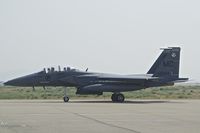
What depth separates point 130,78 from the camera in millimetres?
36094

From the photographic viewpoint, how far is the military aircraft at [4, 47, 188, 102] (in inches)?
1391

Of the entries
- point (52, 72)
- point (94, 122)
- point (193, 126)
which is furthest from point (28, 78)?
point (193, 126)

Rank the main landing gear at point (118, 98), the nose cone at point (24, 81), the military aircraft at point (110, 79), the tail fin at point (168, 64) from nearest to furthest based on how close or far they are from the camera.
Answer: the nose cone at point (24, 81) < the military aircraft at point (110, 79) < the main landing gear at point (118, 98) < the tail fin at point (168, 64)

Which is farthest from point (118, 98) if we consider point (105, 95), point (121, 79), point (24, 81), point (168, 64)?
point (105, 95)

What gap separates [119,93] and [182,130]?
Answer: 2274 cm

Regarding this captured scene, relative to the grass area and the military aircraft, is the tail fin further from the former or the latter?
the grass area

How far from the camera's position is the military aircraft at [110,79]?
35344 millimetres

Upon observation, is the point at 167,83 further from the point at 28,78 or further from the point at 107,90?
the point at 28,78

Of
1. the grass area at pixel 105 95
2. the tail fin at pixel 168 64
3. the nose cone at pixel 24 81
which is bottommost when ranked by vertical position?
the grass area at pixel 105 95

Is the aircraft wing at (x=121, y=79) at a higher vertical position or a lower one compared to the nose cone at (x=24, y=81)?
higher

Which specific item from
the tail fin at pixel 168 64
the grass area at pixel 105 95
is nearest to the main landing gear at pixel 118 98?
the tail fin at pixel 168 64

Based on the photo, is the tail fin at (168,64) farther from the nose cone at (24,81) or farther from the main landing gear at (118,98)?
the nose cone at (24,81)

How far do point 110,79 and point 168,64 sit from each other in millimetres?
4772

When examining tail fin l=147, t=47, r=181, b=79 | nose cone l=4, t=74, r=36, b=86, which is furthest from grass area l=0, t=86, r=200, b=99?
tail fin l=147, t=47, r=181, b=79
